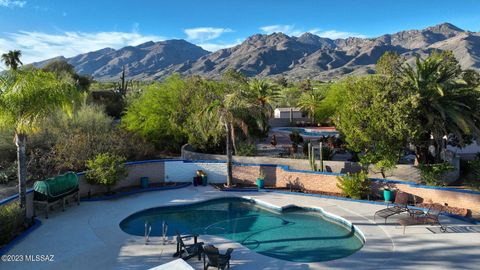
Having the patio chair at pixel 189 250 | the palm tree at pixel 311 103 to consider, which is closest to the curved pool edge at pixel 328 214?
the patio chair at pixel 189 250

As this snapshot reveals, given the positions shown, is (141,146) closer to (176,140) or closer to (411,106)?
(176,140)

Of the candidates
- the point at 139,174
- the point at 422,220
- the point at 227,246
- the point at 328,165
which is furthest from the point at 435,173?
the point at 139,174

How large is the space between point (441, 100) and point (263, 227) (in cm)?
1069

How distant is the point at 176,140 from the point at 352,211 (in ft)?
50.5

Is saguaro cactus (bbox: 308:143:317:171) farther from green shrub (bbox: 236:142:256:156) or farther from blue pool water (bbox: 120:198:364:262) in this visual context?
green shrub (bbox: 236:142:256:156)

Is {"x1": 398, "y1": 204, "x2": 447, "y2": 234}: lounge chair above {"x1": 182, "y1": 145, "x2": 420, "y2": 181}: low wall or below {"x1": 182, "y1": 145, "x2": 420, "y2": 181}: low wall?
below

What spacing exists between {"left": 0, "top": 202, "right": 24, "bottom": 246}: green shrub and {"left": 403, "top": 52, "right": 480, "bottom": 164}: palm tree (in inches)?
680

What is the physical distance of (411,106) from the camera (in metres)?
17.1

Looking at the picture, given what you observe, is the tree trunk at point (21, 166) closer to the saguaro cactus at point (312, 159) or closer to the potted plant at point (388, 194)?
the saguaro cactus at point (312, 159)

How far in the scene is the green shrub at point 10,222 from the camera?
1267 centimetres

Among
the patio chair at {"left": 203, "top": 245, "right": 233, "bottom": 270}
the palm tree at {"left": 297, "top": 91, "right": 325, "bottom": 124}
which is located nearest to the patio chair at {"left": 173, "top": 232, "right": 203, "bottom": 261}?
the patio chair at {"left": 203, "top": 245, "right": 233, "bottom": 270}

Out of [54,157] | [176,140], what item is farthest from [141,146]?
[54,157]

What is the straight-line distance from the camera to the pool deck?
11094 mm

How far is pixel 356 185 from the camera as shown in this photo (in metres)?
17.6
